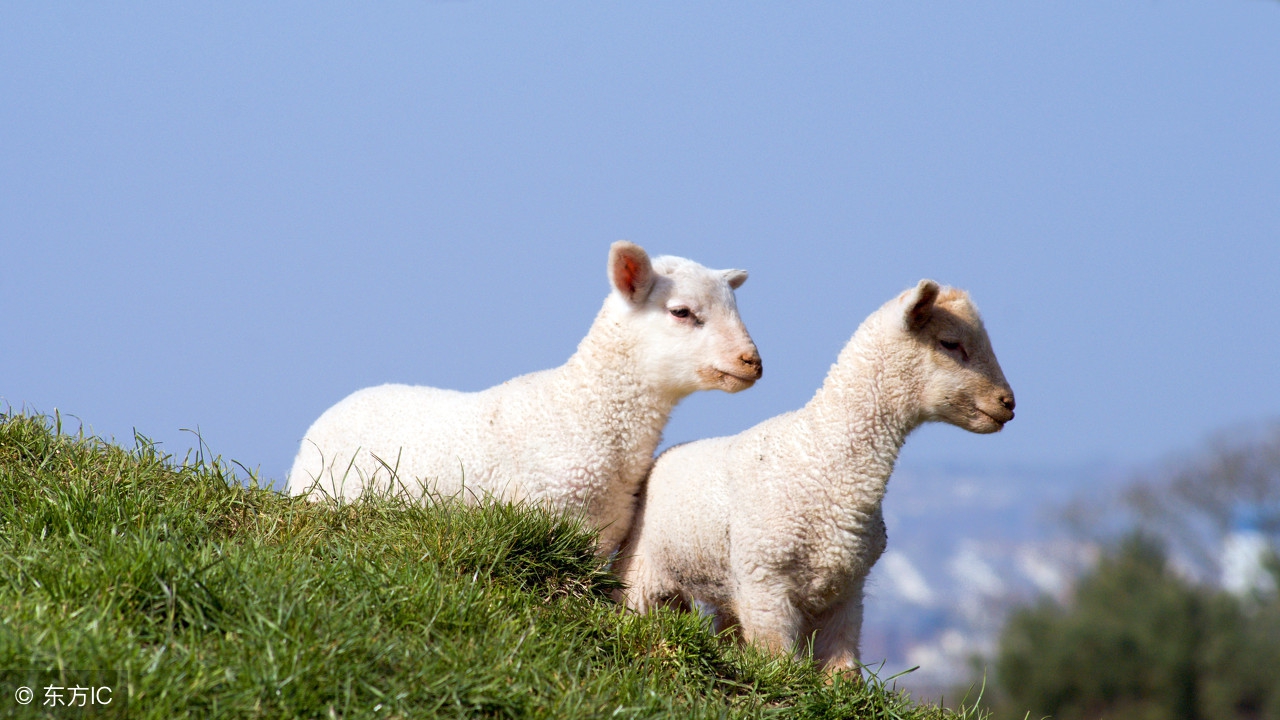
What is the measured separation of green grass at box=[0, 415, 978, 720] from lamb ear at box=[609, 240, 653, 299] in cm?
128

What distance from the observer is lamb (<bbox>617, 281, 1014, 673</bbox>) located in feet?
18.8

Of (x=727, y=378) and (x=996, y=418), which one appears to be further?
(x=727, y=378)

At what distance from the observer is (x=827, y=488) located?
581cm

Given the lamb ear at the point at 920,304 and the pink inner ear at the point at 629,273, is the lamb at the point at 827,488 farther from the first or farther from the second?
the pink inner ear at the point at 629,273

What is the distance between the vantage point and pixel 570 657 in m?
5.01

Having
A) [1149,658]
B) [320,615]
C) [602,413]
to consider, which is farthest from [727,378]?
[1149,658]

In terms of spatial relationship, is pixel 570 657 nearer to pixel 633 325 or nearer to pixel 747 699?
pixel 747 699

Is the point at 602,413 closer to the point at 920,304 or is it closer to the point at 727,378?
the point at 727,378

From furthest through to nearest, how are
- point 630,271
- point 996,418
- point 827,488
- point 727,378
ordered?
1. point 630,271
2. point 727,378
3. point 996,418
4. point 827,488

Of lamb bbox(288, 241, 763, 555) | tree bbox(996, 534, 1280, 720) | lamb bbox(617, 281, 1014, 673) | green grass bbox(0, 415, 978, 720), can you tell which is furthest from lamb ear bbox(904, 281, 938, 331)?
tree bbox(996, 534, 1280, 720)

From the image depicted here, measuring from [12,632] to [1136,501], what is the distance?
32.7 metres

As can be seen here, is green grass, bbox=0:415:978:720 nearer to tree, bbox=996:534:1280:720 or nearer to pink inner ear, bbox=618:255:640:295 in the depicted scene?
pink inner ear, bbox=618:255:640:295

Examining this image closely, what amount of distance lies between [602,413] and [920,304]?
171 cm

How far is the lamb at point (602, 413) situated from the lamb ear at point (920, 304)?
78cm
